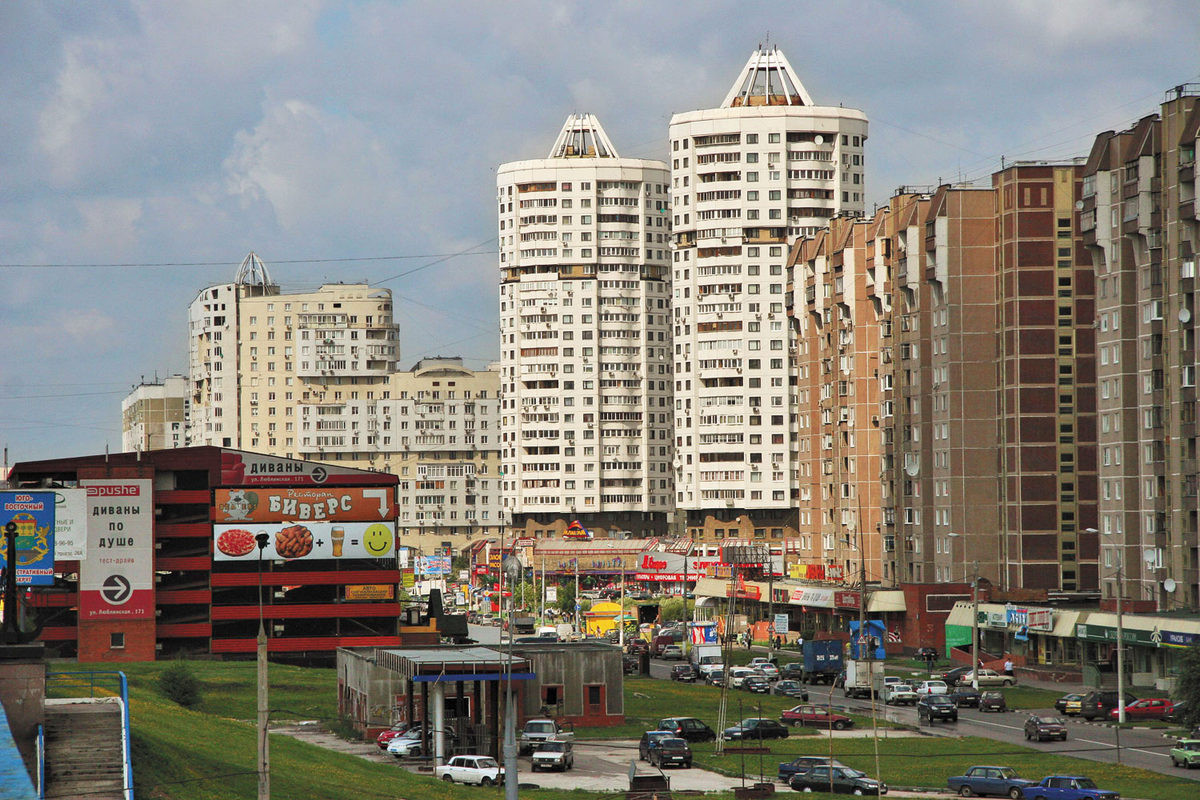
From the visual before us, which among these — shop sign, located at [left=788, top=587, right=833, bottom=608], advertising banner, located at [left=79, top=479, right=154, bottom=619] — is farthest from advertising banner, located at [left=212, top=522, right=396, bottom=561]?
shop sign, located at [left=788, top=587, right=833, bottom=608]

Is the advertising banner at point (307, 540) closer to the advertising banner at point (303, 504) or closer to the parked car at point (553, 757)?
the advertising banner at point (303, 504)

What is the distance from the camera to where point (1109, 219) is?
11144cm

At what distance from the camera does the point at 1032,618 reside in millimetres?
113312

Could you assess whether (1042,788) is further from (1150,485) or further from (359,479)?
(359,479)

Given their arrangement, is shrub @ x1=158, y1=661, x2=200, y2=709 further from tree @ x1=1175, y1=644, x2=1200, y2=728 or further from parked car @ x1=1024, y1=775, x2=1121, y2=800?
tree @ x1=1175, y1=644, x2=1200, y2=728

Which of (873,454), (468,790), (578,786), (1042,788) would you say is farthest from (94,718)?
(873,454)

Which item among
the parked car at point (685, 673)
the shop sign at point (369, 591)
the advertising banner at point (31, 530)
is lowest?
the parked car at point (685, 673)

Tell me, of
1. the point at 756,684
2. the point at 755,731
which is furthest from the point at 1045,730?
the point at 756,684

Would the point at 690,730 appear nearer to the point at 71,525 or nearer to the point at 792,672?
the point at 792,672

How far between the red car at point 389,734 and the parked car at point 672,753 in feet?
41.7

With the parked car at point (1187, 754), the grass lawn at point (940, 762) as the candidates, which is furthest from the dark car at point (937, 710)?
the parked car at point (1187, 754)

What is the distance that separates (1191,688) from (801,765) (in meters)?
23.8

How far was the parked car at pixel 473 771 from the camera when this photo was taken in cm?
6669

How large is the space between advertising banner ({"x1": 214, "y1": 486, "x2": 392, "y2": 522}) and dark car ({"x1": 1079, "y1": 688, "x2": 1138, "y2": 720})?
5741 cm
